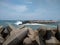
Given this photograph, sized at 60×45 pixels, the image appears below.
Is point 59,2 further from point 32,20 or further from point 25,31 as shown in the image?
point 25,31

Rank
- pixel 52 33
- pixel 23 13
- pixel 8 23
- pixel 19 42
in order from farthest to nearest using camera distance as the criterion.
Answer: pixel 8 23, pixel 23 13, pixel 52 33, pixel 19 42

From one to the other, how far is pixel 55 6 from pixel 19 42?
73 centimetres

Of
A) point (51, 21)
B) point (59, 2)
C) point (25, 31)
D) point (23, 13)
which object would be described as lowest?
point (25, 31)

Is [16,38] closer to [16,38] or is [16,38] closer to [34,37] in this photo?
[16,38]

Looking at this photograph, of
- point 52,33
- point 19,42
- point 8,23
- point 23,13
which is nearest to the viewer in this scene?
point 19,42

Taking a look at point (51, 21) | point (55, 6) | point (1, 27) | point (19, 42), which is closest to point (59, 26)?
point (51, 21)

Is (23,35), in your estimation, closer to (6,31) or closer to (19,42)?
(19,42)

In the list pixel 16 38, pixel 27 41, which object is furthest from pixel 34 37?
pixel 16 38

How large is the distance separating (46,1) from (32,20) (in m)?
0.34

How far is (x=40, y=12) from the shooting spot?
1.89 m

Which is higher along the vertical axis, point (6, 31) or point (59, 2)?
point (59, 2)

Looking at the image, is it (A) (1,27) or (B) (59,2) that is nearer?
(B) (59,2)

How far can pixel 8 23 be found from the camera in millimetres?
2051

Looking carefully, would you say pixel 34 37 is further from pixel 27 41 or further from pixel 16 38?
pixel 16 38
